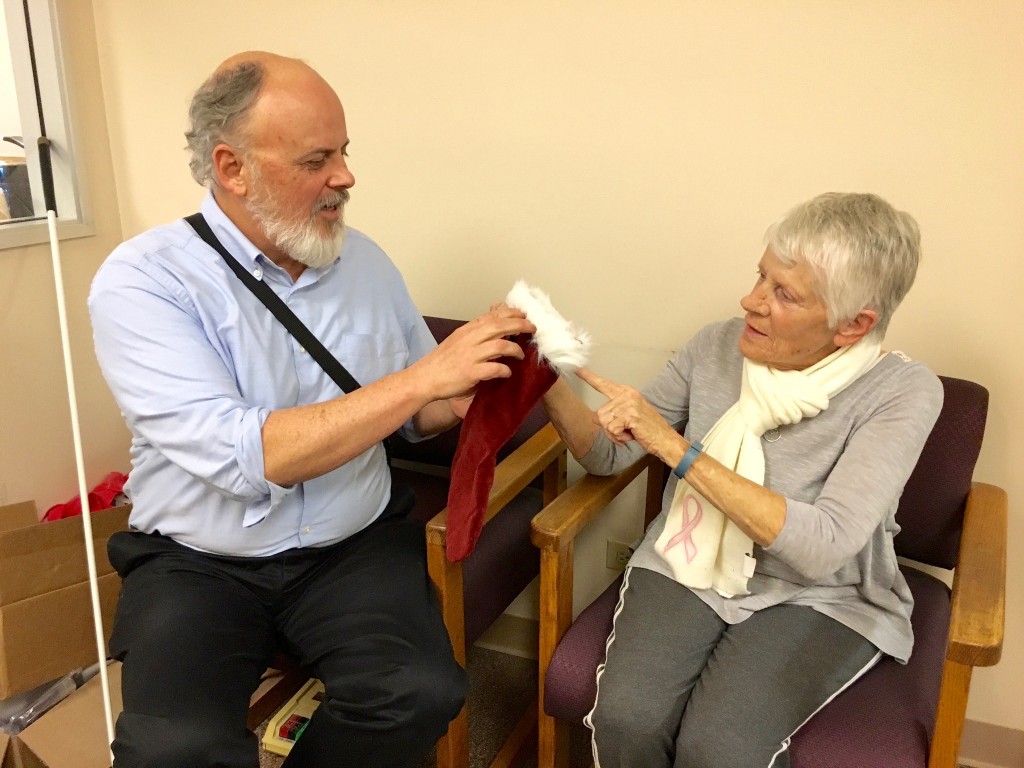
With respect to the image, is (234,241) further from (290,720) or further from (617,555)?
Answer: (617,555)

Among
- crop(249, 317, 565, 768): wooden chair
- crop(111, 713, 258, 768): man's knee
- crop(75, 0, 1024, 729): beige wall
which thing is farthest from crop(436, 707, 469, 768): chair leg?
crop(75, 0, 1024, 729): beige wall

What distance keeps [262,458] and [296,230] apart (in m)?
0.44

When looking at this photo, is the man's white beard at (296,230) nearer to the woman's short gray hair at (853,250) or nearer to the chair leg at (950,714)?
the woman's short gray hair at (853,250)

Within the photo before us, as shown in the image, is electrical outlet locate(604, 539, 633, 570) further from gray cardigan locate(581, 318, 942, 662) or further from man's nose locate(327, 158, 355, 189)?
man's nose locate(327, 158, 355, 189)

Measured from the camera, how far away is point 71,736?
1.93 meters

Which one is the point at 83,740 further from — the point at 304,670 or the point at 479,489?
the point at 479,489

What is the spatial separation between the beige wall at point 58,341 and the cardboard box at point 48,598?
0.25 meters

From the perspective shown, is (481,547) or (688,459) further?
(481,547)

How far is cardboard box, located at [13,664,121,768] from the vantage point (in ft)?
6.14

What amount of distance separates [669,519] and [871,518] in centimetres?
39

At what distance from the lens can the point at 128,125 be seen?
2.46 m

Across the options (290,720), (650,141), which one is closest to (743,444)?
(650,141)

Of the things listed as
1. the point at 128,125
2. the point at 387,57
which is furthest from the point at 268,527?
the point at 128,125

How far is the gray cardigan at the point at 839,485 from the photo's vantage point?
1.36 m
